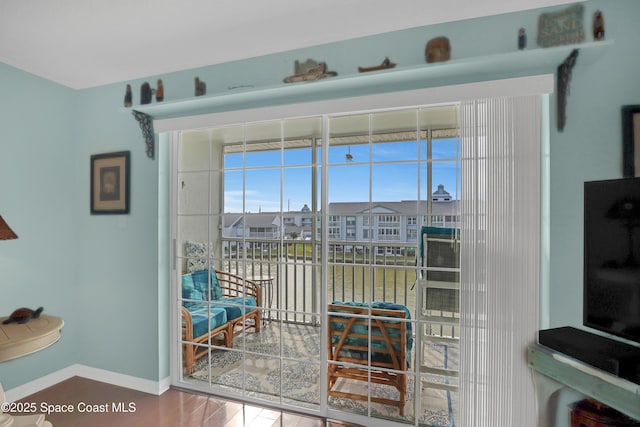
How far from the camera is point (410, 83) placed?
1.93m

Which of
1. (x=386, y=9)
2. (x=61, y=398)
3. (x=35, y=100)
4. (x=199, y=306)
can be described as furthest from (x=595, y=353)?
(x=35, y=100)

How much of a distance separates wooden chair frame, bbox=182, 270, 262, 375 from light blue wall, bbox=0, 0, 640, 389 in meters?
0.17

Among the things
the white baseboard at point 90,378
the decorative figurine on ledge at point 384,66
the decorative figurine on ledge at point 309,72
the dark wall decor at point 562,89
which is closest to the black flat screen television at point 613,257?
the dark wall decor at point 562,89

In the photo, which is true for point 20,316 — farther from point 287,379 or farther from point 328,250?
point 328,250

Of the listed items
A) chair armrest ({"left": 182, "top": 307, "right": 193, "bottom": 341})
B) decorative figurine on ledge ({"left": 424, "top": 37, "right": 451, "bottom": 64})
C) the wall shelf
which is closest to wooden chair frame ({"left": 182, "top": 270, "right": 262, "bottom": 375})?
chair armrest ({"left": 182, "top": 307, "right": 193, "bottom": 341})

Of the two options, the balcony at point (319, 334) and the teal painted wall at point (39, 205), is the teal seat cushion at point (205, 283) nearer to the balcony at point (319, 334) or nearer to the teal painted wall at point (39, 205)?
the balcony at point (319, 334)

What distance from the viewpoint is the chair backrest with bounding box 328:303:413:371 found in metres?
2.10

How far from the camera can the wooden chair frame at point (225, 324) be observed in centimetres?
256

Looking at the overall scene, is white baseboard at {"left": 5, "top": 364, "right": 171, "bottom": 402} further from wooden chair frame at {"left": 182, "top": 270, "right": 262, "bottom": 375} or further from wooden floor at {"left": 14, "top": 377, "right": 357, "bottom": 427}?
wooden chair frame at {"left": 182, "top": 270, "right": 262, "bottom": 375}

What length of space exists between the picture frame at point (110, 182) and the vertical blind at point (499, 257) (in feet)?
8.49

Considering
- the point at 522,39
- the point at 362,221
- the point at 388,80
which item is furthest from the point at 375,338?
the point at 522,39

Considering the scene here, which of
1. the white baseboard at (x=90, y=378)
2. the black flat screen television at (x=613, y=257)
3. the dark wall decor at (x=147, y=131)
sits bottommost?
the white baseboard at (x=90, y=378)

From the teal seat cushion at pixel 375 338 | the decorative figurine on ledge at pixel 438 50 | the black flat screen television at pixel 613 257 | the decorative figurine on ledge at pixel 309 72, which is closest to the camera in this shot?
the black flat screen television at pixel 613 257

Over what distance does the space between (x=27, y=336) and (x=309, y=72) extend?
2.25 meters
